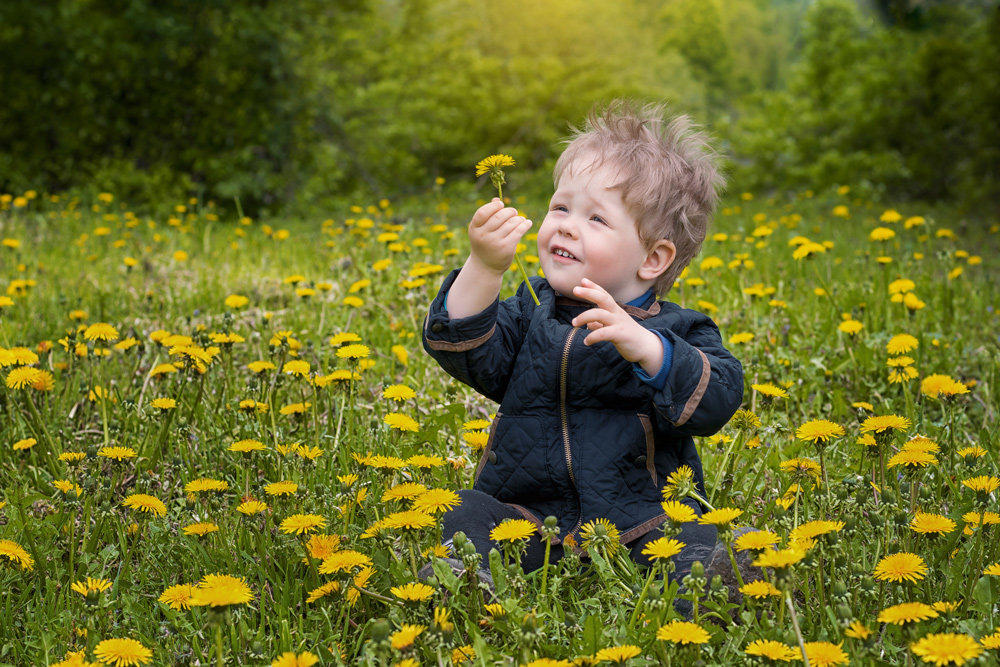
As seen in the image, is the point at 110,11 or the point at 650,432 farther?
the point at 110,11

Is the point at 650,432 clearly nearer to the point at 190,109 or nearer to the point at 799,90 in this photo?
the point at 190,109

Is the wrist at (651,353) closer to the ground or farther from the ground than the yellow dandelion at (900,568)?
farther from the ground

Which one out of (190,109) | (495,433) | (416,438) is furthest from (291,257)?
(190,109)

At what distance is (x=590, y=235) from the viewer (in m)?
1.97

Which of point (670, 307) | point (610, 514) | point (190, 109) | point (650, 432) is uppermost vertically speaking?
point (670, 307)

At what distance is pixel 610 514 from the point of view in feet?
6.19

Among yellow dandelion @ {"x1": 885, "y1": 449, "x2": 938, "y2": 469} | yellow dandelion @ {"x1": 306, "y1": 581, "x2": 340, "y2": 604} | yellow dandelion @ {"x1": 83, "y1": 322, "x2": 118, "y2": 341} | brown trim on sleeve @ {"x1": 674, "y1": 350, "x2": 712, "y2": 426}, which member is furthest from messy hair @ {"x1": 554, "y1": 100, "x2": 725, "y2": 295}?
yellow dandelion @ {"x1": 83, "y1": 322, "x2": 118, "y2": 341}

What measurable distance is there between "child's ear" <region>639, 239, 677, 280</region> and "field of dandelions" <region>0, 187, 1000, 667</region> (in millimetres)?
371

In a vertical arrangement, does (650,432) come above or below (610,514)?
above

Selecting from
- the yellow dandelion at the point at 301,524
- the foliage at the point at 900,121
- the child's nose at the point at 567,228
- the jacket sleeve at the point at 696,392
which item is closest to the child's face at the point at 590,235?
the child's nose at the point at 567,228

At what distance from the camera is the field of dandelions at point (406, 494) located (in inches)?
57.7

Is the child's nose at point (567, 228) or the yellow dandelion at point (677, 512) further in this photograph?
the child's nose at point (567, 228)

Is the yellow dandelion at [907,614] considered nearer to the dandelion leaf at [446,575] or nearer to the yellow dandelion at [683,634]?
the yellow dandelion at [683,634]

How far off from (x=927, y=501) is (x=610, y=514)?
621 mm
